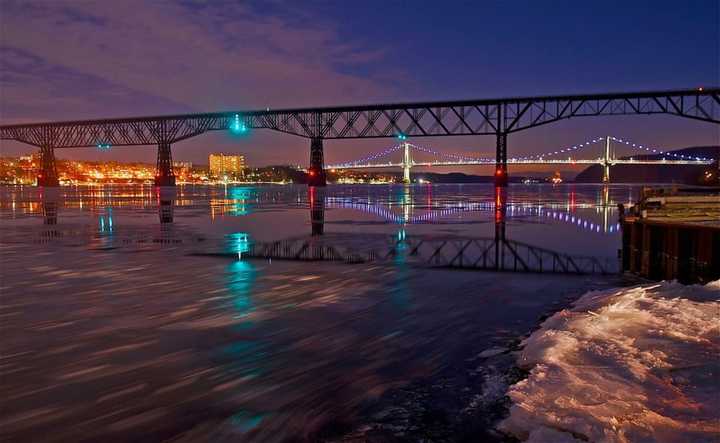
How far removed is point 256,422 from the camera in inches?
197

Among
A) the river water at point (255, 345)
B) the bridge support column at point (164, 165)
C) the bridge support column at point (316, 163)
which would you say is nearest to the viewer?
the river water at point (255, 345)

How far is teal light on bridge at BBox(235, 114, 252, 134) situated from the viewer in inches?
4363

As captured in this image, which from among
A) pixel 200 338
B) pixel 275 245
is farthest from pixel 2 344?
pixel 275 245

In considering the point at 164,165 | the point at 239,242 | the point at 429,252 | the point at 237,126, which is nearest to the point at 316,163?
the point at 237,126

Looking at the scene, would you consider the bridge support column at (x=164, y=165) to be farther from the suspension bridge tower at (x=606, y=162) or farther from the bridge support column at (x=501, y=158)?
the suspension bridge tower at (x=606, y=162)

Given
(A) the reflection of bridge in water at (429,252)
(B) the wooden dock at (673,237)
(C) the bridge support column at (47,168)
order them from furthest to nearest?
(C) the bridge support column at (47,168), (A) the reflection of bridge in water at (429,252), (B) the wooden dock at (673,237)

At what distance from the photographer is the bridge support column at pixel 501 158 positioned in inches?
3605

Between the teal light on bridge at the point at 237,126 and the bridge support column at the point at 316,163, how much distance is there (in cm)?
1673

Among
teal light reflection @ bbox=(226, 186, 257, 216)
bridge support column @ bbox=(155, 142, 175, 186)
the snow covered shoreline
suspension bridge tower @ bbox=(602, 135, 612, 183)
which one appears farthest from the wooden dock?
suspension bridge tower @ bbox=(602, 135, 612, 183)

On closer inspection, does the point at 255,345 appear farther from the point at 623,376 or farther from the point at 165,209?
the point at 165,209

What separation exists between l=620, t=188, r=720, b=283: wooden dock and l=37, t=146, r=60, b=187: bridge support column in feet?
473

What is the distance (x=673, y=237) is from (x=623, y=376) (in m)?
9.11

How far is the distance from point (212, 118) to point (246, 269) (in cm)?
10757

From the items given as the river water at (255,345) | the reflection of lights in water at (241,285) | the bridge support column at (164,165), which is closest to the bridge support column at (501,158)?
the bridge support column at (164,165)
